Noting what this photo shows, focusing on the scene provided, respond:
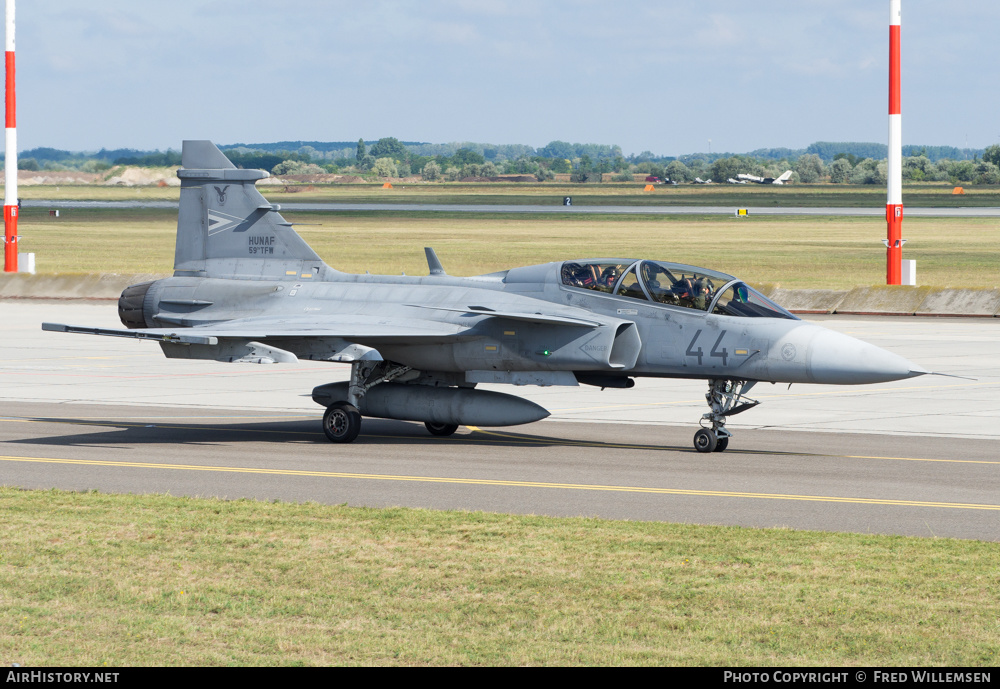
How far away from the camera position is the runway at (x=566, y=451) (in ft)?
44.3

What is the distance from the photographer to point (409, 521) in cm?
1201

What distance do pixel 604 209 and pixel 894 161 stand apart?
86066mm

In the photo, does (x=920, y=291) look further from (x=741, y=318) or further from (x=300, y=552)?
(x=300, y=552)

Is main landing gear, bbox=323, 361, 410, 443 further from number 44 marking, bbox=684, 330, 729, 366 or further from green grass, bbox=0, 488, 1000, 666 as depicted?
green grass, bbox=0, 488, 1000, 666

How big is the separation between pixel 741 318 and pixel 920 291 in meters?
25.1

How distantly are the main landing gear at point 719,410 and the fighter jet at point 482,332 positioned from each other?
0.02 metres

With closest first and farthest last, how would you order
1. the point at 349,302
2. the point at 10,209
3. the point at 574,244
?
1. the point at 349,302
2. the point at 10,209
3. the point at 574,244

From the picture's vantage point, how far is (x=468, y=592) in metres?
9.28

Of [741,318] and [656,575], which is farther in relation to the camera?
[741,318]

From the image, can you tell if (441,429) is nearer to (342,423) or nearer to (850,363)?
(342,423)

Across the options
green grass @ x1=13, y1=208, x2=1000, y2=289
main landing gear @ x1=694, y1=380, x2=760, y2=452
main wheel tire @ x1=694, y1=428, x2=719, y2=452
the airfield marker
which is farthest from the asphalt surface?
main wheel tire @ x1=694, y1=428, x2=719, y2=452

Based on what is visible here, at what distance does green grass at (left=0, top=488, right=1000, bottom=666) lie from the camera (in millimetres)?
7836
